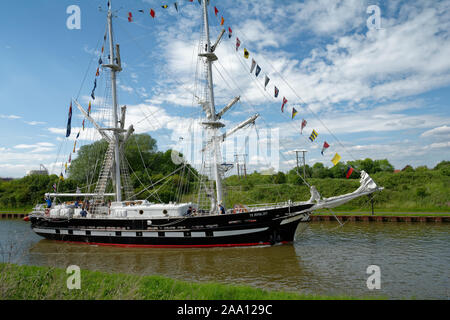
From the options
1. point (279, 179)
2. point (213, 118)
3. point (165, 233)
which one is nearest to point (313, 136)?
point (213, 118)

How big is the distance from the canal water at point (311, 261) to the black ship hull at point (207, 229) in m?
0.62

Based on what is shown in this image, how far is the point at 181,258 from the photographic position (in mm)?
15992

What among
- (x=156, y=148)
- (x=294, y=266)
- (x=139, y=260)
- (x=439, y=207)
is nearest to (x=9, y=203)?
(x=156, y=148)

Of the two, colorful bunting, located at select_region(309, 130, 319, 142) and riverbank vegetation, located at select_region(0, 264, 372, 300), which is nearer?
A: riverbank vegetation, located at select_region(0, 264, 372, 300)

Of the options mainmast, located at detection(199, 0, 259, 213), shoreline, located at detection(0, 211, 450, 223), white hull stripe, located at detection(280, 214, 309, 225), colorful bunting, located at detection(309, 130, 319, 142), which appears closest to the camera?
colorful bunting, located at detection(309, 130, 319, 142)

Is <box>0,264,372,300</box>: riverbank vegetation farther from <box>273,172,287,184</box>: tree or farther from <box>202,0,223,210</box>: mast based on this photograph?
<box>273,172,287,184</box>: tree

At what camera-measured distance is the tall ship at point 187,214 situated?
17.6m

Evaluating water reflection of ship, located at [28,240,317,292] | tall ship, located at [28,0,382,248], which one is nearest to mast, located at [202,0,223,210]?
tall ship, located at [28,0,382,248]

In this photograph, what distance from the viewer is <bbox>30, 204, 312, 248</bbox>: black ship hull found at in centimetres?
1750

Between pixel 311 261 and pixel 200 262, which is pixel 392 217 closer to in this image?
pixel 311 261

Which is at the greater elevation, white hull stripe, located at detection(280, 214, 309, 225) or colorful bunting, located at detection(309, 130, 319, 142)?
colorful bunting, located at detection(309, 130, 319, 142)

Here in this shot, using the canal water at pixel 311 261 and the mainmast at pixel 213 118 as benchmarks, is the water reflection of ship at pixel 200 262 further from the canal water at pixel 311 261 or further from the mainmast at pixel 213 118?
the mainmast at pixel 213 118

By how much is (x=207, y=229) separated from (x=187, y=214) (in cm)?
203
